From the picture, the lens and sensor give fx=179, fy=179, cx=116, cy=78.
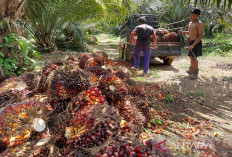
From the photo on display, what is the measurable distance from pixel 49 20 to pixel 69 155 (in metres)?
7.56

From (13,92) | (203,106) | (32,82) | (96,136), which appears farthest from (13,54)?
(203,106)

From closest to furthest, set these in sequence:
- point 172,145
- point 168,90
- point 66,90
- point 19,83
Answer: point 172,145
point 66,90
point 19,83
point 168,90

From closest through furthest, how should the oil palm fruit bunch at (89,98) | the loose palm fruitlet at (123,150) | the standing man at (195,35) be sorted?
1. the loose palm fruitlet at (123,150)
2. the oil palm fruit bunch at (89,98)
3. the standing man at (195,35)

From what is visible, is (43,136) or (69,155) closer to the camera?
(69,155)

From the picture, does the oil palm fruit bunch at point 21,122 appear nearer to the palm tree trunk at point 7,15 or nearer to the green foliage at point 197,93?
the palm tree trunk at point 7,15

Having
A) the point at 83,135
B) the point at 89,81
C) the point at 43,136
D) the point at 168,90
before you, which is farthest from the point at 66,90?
the point at 168,90

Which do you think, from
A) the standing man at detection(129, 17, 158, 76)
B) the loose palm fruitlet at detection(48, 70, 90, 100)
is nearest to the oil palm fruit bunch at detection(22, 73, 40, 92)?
the loose palm fruitlet at detection(48, 70, 90, 100)

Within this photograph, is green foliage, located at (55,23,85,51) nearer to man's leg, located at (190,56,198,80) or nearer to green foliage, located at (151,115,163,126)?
man's leg, located at (190,56,198,80)

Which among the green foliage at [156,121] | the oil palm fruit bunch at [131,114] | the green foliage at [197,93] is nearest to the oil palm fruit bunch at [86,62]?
the oil palm fruit bunch at [131,114]

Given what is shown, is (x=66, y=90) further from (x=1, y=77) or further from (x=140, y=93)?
(x=1, y=77)

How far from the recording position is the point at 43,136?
1.75 metres

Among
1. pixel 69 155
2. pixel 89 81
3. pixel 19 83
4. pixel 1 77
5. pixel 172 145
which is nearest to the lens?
pixel 69 155

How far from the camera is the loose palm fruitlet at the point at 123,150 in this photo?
1307 mm

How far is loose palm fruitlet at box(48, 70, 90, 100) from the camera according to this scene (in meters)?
2.21
